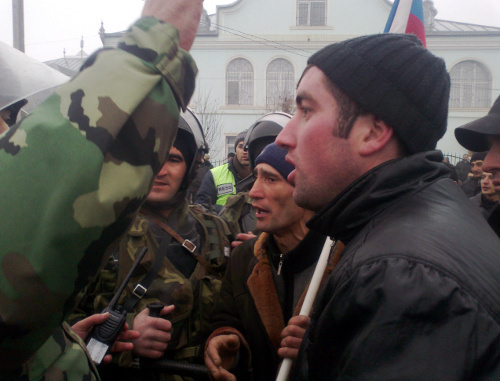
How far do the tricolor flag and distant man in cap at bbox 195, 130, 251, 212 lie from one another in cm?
327

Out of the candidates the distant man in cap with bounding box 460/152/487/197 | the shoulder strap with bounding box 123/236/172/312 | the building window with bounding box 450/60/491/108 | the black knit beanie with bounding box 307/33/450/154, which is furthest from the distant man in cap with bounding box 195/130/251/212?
the building window with bounding box 450/60/491/108

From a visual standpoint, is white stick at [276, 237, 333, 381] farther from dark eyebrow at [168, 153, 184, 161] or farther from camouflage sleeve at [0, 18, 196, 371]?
dark eyebrow at [168, 153, 184, 161]

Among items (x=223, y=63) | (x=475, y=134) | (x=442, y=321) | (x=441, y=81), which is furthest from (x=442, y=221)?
(x=223, y=63)

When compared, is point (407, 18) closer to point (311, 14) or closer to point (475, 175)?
point (475, 175)

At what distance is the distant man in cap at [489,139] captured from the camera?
2.52 meters

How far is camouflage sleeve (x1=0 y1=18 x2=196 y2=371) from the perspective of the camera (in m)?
0.77

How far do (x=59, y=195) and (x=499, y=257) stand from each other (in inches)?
38.9

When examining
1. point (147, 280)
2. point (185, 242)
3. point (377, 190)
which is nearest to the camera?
point (377, 190)

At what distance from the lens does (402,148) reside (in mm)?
1399

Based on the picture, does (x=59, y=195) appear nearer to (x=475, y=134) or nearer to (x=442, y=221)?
(x=442, y=221)

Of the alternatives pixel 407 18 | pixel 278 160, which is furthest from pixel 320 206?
pixel 407 18

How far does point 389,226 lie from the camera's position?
1.10 m

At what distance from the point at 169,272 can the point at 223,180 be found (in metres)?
3.24

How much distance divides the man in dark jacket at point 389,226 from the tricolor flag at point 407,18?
3.05 ft
